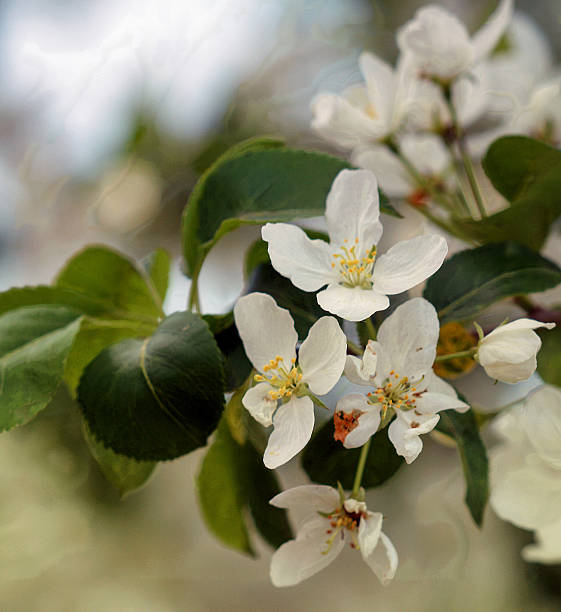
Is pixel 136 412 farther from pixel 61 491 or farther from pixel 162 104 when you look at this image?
pixel 162 104

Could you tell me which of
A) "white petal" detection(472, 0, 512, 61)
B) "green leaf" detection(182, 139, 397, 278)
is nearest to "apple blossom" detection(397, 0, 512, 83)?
"white petal" detection(472, 0, 512, 61)

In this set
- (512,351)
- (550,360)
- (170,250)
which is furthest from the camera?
(170,250)

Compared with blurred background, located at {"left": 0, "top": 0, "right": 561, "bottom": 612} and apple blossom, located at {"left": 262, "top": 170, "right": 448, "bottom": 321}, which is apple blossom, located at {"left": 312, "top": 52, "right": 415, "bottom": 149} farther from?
blurred background, located at {"left": 0, "top": 0, "right": 561, "bottom": 612}

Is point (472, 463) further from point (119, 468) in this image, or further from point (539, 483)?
point (119, 468)

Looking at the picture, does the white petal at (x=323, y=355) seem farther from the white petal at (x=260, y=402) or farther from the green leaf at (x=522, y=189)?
the green leaf at (x=522, y=189)

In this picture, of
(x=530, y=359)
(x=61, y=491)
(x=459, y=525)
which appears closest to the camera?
(x=530, y=359)

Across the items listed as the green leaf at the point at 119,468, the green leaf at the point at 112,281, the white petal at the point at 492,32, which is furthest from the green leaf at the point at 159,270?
the white petal at the point at 492,32

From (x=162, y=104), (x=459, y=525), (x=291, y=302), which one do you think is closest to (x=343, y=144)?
(x=291, y=302)

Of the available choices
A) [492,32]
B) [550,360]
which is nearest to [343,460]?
[550,360]
